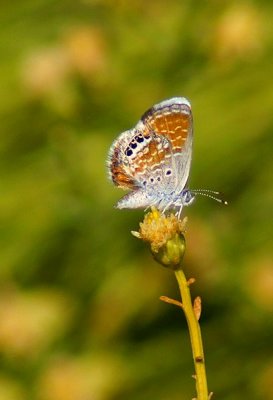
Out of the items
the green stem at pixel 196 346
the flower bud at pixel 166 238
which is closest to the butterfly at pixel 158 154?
the flower bud at pixel 166 238

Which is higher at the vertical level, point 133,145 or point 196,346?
point 133,145

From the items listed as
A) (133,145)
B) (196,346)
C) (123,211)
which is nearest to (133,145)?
(133,145)

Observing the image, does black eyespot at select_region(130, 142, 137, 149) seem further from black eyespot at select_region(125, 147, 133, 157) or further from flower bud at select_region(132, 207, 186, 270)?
flower bud at select_region(132, 207, 186, 270)

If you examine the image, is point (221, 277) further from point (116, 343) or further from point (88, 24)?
point (88, 24)

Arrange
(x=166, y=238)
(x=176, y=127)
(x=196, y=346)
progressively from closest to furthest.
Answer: (x=196, y=346)
(x=166, y=238)
(x=176, y=127)

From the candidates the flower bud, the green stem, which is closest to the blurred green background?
the flower bud

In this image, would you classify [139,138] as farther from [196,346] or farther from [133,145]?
[196,346]
